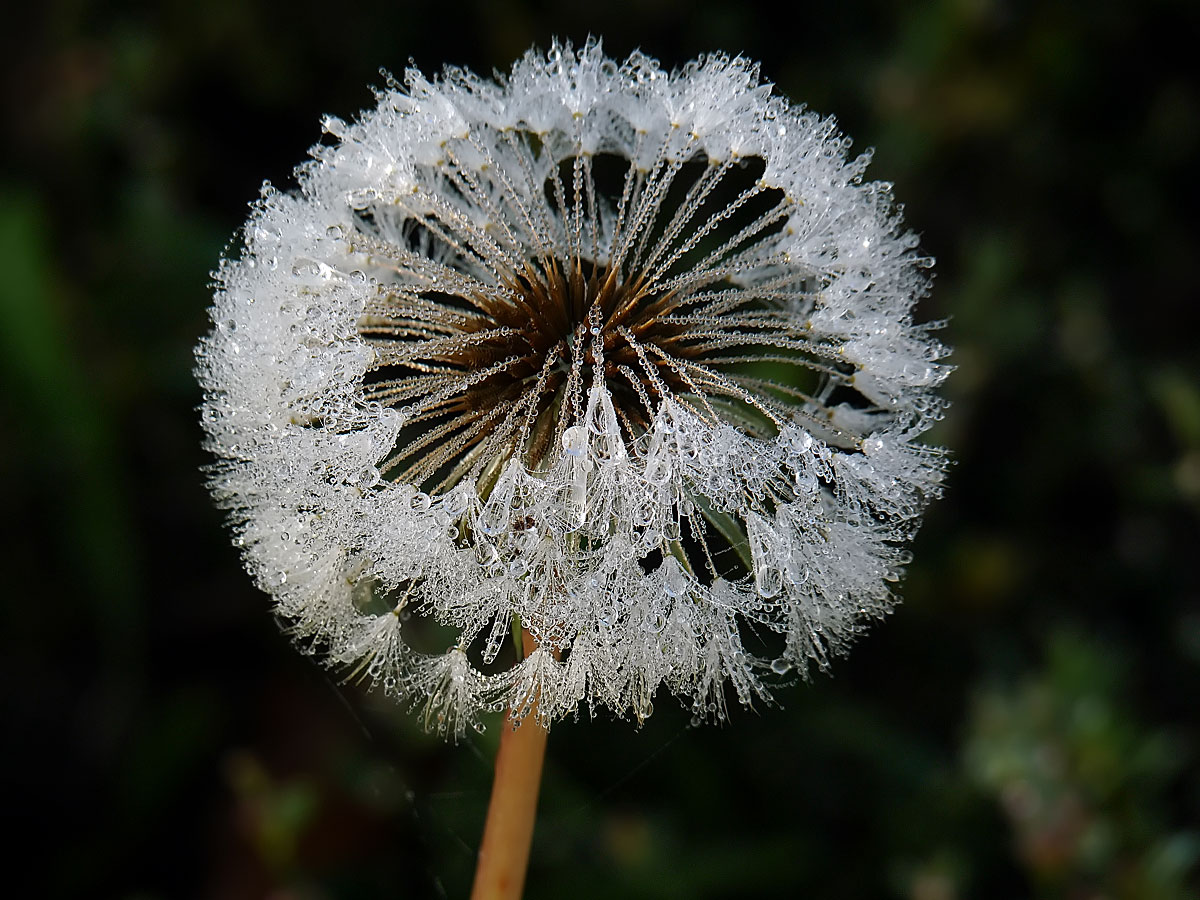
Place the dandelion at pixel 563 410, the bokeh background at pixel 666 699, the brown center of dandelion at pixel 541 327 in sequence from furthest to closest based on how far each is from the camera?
the bokeh background at pixel 666 699, the brown center of dandelion at pixel 541 327, the dandelion at pixel 563 410

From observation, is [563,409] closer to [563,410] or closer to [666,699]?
[563,410]

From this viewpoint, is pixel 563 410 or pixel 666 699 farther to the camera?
pixel 666 699

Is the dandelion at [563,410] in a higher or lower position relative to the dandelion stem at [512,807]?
higher

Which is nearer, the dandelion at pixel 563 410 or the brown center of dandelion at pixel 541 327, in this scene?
the dandelion at pixel 563 410

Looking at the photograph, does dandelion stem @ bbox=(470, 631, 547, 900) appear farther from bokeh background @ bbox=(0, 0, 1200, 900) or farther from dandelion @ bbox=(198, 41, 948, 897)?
bokeh background @ bbox=(0, 0, 1200, 900)

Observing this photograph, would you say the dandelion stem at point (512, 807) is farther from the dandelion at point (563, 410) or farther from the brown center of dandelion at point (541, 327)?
the brown center of dandelion at point (541, 327)

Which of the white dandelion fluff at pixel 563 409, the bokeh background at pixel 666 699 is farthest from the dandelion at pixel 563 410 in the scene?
the bokeh background at pixel 666 699

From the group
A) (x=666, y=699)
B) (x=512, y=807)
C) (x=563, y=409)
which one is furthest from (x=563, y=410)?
(x=666, y=699)

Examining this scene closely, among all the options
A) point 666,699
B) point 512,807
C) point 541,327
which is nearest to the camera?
point 512,807
